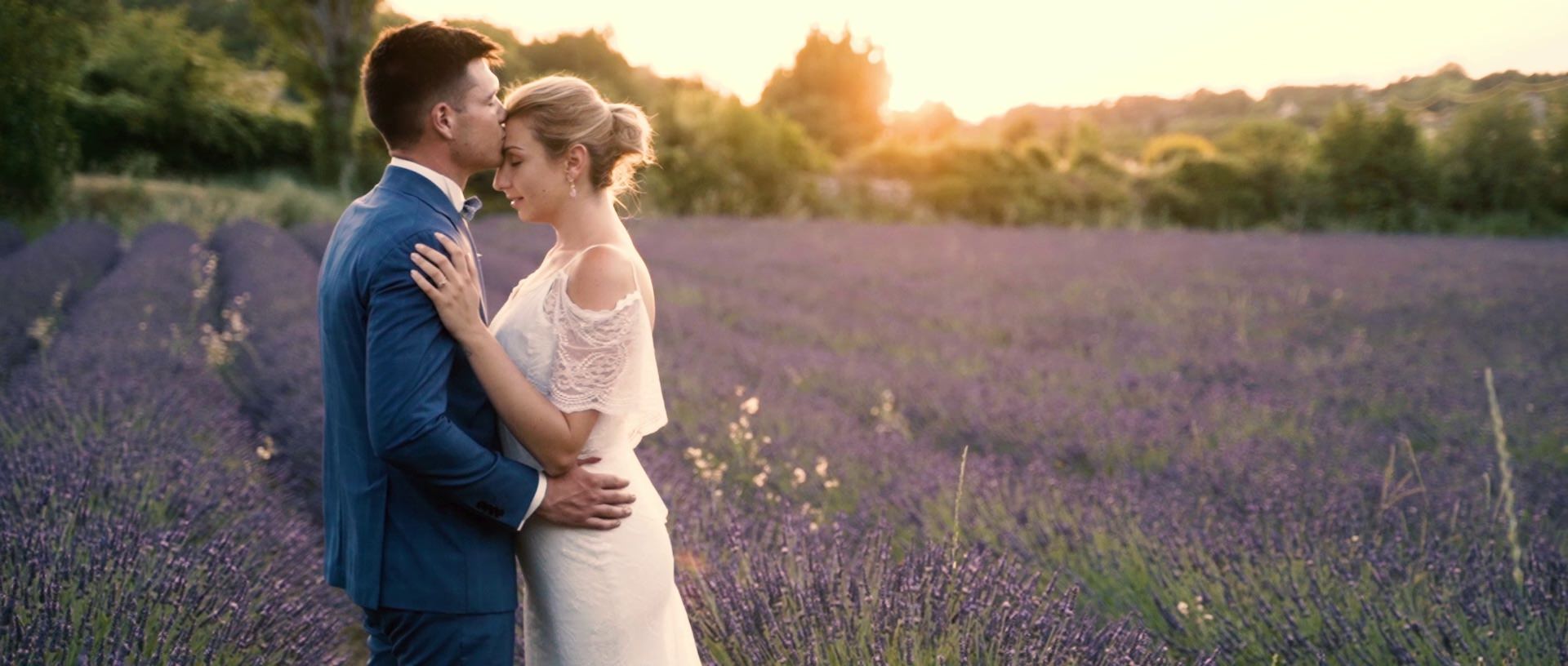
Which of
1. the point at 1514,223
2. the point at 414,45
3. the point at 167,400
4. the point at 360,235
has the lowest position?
the point at 1514,223

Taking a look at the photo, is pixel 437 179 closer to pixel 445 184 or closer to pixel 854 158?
pixel 445 184

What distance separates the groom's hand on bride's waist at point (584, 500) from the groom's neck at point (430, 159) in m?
0.48

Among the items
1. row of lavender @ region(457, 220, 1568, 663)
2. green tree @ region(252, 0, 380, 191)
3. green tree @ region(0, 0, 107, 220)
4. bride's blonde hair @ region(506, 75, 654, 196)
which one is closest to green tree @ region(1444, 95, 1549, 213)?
row of lavender @ region(457, 220, 1568, 663)

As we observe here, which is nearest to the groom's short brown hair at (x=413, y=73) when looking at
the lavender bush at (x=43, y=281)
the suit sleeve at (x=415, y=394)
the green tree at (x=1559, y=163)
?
the suit sleeve at (x=415, y=394)

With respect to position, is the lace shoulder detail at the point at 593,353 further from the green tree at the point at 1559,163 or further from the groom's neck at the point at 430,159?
the green tree at the point at 1559,163

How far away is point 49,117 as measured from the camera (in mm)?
12430

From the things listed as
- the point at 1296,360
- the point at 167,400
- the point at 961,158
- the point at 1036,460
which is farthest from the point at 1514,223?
the point at 167,400

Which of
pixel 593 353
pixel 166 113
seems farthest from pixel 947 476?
pixel 166 113

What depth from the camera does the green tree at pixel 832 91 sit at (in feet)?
145

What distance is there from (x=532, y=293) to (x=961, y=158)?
84.2 feet

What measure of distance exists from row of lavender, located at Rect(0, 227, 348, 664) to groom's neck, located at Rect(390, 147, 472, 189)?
806 mm

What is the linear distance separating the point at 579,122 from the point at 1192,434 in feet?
9.69

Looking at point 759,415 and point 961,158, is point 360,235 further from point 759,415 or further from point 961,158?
point 961,158

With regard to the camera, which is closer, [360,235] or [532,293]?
[360,235]
